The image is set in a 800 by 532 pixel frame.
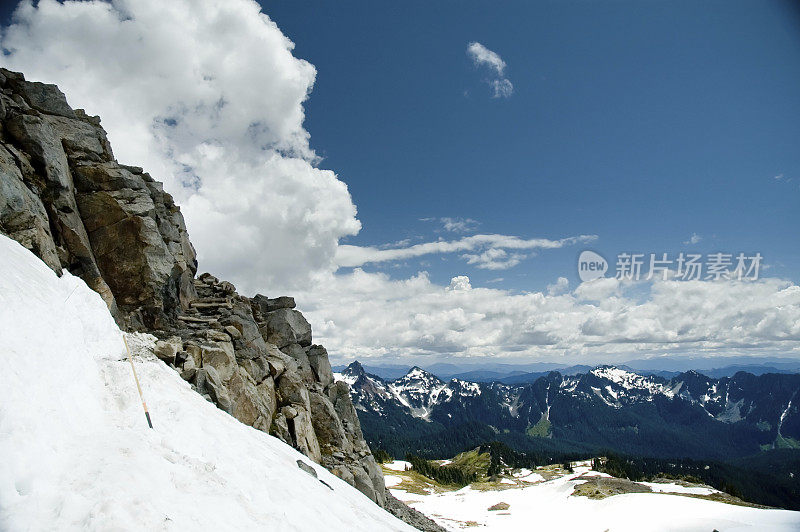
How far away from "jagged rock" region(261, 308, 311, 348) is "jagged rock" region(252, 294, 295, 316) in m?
1.33

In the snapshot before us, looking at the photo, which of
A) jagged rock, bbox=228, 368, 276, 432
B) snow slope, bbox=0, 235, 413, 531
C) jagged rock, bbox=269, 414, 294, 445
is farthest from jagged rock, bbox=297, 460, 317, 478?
jagged rock, bbox=269, 414, 294, 445

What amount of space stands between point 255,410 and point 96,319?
13.7 m

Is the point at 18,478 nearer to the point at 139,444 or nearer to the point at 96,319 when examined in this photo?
the point at 139,444

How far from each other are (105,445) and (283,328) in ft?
116

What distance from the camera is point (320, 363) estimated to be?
162 feet

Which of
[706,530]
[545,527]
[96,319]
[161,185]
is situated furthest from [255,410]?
[545,527]

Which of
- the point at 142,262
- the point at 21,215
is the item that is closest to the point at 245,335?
the point at 142,262

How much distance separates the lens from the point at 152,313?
31.6 meters

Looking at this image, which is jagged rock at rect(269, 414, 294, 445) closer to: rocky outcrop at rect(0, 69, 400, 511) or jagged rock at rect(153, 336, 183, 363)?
rocky outcrop at rect(0, 69, 400, 511)

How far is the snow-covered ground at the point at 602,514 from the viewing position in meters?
48.9

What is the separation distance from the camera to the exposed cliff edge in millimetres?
26016

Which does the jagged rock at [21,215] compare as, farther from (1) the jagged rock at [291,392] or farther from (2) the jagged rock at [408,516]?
(2) the jagged rock at [408,516]

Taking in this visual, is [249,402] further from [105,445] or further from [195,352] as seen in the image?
[105,445]

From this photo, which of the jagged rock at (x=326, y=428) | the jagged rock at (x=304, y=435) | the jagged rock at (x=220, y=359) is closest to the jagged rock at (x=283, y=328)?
the jagged rock at (x=326, y=428)
